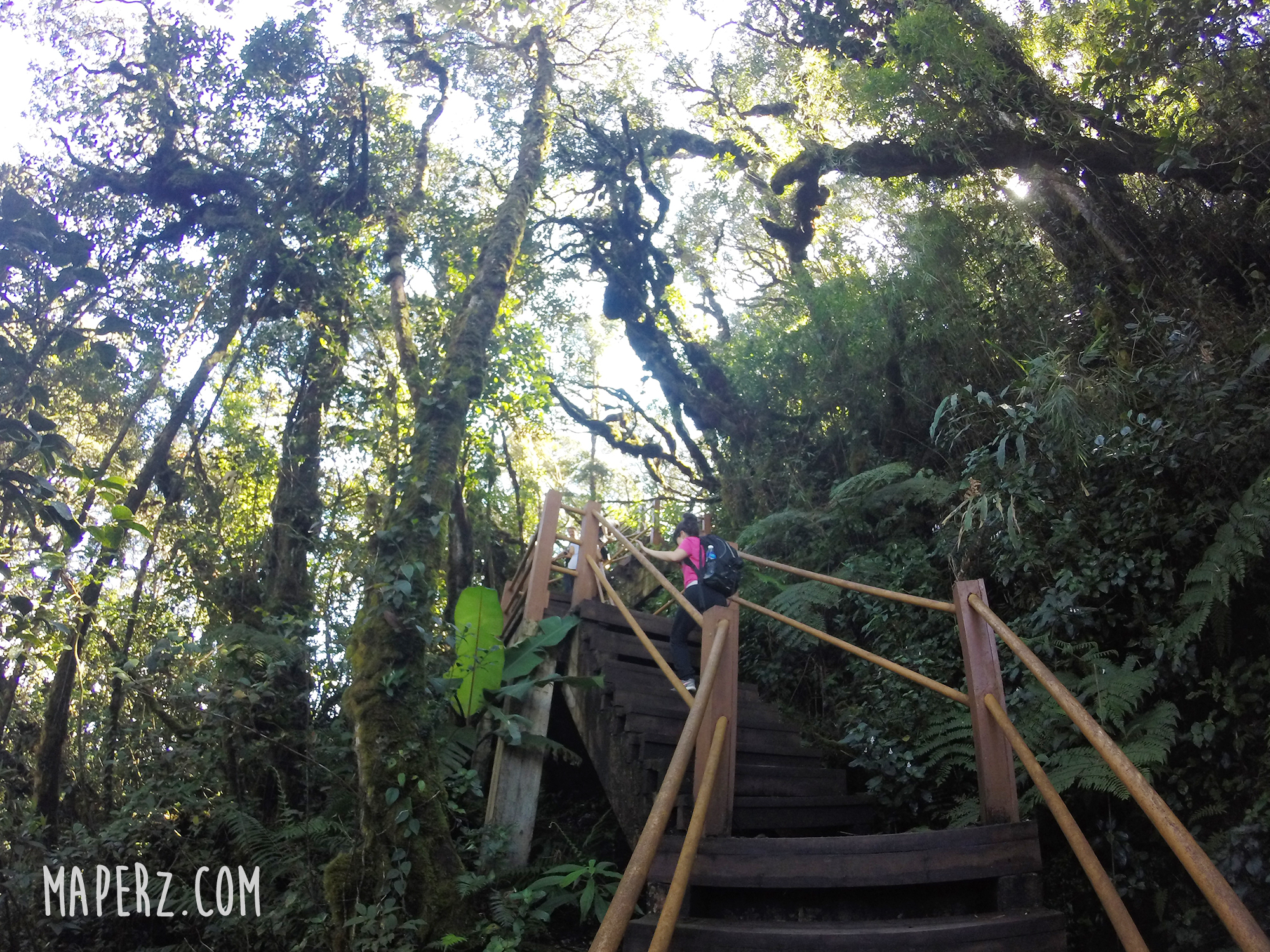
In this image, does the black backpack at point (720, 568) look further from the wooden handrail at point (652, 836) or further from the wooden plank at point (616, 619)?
the wooden handrail at point (652, 836)

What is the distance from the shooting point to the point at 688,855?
2.92m

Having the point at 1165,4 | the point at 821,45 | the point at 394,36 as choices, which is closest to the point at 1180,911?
the point at 1165,4

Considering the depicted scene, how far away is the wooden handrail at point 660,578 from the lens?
4.47 meters

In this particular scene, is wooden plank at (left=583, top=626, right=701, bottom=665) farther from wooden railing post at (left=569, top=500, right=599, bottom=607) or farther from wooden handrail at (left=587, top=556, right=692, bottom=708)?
wooden railing post at (left=569, top=500, right=599, bottom=607)

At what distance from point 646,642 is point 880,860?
205 centimetres

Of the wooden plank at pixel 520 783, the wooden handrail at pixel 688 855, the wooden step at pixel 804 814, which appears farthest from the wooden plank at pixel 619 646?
the wooden handrail at pixel 688 855

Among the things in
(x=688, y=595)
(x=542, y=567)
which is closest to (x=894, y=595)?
(x=688, y=595)

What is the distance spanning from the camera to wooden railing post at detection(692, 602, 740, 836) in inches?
147

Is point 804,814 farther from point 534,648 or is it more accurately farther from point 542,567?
point 542,567

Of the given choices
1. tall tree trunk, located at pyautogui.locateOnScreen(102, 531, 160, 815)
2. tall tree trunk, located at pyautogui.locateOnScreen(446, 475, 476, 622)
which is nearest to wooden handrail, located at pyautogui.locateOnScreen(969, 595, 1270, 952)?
tall tree trunk, located at pyautogui.locateOnScreen(102, 531, 160, 815)

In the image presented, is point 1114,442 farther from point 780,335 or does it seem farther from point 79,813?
point 79,813

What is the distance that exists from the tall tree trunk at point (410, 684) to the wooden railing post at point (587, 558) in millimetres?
1219

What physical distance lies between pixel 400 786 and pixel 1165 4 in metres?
8.27

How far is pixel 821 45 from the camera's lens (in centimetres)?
1102
